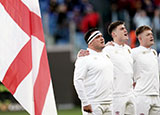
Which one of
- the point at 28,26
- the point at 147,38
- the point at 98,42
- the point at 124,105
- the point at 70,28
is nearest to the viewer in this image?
the point at 28,26

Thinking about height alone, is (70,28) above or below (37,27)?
below

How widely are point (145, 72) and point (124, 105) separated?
86cm

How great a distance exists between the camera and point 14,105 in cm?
2103

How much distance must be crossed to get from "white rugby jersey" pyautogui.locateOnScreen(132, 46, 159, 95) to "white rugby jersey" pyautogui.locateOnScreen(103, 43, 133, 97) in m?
0.31

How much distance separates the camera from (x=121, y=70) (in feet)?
32.1

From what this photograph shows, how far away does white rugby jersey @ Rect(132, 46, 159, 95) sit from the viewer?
Answer: 33.3ft

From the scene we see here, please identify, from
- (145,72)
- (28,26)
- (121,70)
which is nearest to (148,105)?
(145,72)

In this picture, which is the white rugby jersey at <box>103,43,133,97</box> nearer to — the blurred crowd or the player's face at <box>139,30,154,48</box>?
the player's face at <box>139,30,154,48</box>

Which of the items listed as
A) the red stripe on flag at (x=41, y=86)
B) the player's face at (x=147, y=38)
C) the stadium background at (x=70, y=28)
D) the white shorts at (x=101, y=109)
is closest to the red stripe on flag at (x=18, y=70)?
the red stripe on flag at (x=41, y=86)

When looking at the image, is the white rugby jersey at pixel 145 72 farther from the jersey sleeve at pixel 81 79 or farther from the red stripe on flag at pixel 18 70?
the red stripe on flag at pixel 18 70

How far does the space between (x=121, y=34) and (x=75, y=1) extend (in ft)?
41.2

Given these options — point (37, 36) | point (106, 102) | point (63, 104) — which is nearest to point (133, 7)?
point (63, 104)

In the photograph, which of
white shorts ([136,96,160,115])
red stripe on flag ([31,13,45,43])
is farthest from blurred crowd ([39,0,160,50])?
red stripe on flag ([31,13,45,43])

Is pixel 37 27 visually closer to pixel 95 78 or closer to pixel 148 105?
pixel 95 78
